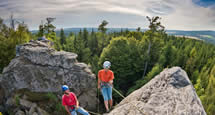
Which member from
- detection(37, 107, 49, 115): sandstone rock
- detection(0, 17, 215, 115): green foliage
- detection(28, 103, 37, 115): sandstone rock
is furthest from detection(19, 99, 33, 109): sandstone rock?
detection(0, 17, 215, 115): green foliage

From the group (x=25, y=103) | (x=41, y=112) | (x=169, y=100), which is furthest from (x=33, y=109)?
(x=169, y=100)

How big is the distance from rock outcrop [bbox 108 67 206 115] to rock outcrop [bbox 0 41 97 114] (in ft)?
29.6

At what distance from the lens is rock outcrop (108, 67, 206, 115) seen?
4766 mm

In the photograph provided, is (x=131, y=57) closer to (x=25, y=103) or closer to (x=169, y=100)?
(x=25, y=103)

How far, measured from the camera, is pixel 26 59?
13.9 metres

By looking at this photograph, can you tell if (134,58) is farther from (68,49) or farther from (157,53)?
(68,49)

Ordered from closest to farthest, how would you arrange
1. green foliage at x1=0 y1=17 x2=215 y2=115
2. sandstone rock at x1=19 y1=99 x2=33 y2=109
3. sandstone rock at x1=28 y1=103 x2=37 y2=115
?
1. sandstone rock at x1=28 y1=103 x2=37 y2=115
2. sandstone rock at x1=19 y1=99 x2=33 y2=109
3. green foliage at x1=0 y1=17 x2=215 y2=115

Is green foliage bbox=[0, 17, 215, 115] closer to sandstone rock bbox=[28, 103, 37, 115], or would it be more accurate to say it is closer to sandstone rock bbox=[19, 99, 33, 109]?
sandstone rock bbox=[19, 99, 33, 109]

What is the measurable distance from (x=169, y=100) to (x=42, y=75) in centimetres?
1258

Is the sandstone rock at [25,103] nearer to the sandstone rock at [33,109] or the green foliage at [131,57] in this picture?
the sandstone rock at [33,109]

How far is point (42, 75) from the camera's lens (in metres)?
13.5

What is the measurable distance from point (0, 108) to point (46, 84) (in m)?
5.73

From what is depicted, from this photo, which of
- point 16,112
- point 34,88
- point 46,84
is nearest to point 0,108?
point 16,112

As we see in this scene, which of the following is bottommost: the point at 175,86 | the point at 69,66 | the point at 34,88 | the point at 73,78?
the point at 34,88
